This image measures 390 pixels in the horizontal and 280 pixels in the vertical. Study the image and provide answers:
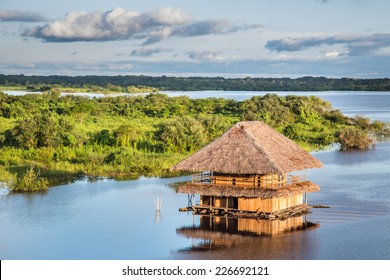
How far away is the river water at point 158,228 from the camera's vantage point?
23266 mm

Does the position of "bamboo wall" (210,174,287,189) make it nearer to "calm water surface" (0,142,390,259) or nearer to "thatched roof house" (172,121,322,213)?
"thatched roof house" (172,121,322,213)

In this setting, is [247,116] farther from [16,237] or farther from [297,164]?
[16,237]

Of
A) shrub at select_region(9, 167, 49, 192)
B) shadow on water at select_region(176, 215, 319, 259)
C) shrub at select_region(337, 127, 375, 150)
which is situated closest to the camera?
shadow on water at select_region(176, 215, 319, 259)

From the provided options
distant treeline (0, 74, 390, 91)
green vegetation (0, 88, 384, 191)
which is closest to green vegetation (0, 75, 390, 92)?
distant treeline (0, 74, 390, 91)

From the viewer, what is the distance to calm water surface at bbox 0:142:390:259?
76.2 ft

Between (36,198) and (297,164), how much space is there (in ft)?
42.3

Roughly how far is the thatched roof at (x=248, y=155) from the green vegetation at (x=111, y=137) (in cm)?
1113

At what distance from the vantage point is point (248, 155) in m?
27.5

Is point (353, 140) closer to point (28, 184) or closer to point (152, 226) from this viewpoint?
point (28, 184)

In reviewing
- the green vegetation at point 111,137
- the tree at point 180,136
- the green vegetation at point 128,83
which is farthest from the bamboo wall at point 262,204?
the green vegetation at point 128,83

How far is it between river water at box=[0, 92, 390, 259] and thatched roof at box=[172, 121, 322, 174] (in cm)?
231

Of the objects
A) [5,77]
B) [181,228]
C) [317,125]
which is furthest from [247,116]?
[5,77]

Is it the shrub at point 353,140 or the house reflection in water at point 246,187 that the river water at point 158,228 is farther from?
the shrub at point 353,140

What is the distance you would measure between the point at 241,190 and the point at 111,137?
23.6 metres
